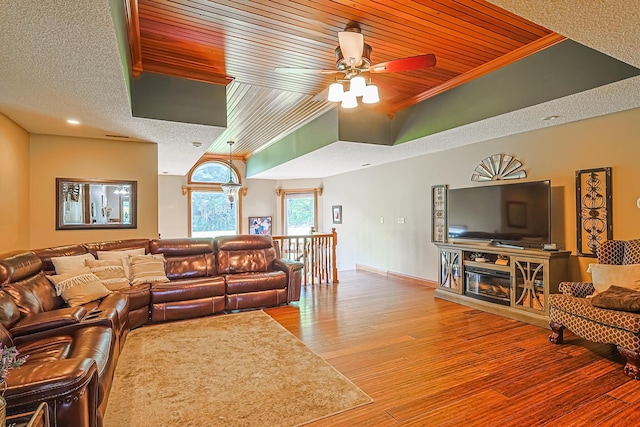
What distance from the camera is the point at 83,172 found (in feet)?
15.8

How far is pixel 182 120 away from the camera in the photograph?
12.9 ft

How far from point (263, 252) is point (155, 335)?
2025mm

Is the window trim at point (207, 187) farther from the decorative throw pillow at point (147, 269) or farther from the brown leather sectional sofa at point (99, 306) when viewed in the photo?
the decorative throw pillow at point (147, 269)

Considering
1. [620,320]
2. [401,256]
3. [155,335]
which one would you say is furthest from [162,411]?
[401,256]

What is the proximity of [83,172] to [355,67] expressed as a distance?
4.22 metres

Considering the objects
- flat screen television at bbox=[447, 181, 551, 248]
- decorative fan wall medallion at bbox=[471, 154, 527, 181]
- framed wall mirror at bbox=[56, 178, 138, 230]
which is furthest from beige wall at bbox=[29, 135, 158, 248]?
decorative fan wall medallion at bbox=[471, 154, 527, 181]

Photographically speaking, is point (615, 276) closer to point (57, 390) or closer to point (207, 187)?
point (57, 390)

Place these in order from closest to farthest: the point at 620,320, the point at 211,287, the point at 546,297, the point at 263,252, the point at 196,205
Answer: the point at 620,320 < the point at 546,297 < the point at 211,287 < the point at 263,252 < the point at 196,205

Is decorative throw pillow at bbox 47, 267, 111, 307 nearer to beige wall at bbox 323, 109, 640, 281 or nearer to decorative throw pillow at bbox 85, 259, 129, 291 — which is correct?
decorative throw pillow at bbox 85, 259, 129, 291

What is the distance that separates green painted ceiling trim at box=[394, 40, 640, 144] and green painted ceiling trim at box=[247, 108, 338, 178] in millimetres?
1322

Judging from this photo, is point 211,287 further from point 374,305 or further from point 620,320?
point 620,320

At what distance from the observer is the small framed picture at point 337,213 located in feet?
29.7

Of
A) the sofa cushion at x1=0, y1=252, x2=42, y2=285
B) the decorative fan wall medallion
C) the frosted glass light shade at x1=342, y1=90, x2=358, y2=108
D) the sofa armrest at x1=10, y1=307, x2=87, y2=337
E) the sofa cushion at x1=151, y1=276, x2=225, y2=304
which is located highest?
the frosted glass light shade at x1=342, y1=90, x2=358, y2=108

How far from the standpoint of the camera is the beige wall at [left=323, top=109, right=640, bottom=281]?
363cm
